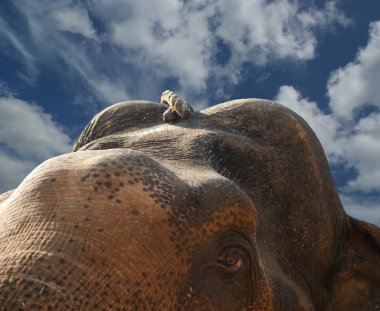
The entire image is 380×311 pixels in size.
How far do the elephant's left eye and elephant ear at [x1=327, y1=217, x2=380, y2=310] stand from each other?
1.25 metres

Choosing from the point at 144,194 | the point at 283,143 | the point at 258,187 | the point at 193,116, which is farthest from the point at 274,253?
the point at 144,194

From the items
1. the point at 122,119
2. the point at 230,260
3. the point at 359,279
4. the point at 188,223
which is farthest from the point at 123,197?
the point at 359,279

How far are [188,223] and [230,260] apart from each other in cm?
23

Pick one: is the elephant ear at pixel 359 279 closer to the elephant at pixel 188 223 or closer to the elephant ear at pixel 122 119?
the elephant at pixel 188 223

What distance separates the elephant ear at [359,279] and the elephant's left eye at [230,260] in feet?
4.11

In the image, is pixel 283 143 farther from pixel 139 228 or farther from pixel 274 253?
pixel 139 228

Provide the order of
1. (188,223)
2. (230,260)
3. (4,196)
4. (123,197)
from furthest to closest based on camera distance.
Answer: (4,196)
(230,260)
(188,223)
(123,197)

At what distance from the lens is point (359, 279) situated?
127 inches

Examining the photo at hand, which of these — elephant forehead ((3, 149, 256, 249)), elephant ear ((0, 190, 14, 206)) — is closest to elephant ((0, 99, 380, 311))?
elephant forehead ((3, 149, 256, 249))

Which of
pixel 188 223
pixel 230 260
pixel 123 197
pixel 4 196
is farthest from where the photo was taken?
pixel 4 196

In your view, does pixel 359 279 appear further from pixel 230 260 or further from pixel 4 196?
pixel 4 196

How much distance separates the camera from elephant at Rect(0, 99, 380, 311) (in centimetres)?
166

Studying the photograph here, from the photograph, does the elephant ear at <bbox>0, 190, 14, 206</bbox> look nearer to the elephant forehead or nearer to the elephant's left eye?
the elephant forehead

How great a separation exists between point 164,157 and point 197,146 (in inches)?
8.0
